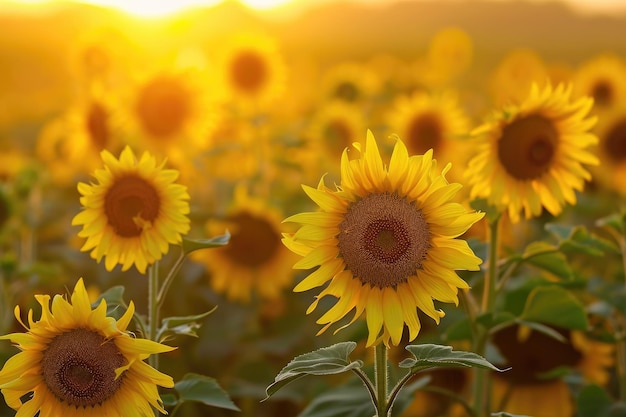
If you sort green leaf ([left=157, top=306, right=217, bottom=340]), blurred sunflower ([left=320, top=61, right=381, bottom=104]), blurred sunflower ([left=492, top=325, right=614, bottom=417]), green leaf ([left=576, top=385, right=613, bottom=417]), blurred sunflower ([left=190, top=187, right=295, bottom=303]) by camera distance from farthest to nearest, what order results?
blurred sunflower ([left=320, top=61, right=381, bottom=104]) → blurred sunflower ([left=190, top=187, right=295, bottom=303]) → blurred sunflower ([left=492, top=325, right=614, bottom=417]) → green leaf ([left=576, top=385, right=613, bottom=417]) → green leaf ([left=157, top=306, right=217, bottom=340])

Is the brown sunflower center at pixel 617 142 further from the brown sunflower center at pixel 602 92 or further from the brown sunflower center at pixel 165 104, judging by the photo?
the brown sunflower center at pixel 165 104

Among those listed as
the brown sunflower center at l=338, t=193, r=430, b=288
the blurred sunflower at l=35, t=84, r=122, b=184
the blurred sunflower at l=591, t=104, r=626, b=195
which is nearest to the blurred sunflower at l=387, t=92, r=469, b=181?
the blurred sunflower at l=591, t=104, r=626, b=195

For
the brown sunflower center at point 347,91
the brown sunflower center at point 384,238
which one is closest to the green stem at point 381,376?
the brown sunflower center at point 384,238

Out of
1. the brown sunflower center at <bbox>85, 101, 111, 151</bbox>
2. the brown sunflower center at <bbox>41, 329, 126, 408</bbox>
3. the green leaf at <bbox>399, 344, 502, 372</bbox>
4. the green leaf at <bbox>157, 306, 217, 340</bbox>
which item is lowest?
the brown sunflower center at <bbox>85, 101, 111, 151</bbox>

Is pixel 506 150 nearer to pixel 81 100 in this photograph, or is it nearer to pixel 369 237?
pixel 369 237

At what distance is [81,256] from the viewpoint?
14.9 ft

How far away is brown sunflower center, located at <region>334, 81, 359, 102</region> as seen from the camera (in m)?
6.28

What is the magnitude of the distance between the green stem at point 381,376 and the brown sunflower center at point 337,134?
3795 mm

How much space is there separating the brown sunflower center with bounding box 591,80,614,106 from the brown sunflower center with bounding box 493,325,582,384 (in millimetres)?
2832

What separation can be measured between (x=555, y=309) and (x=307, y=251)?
965mm

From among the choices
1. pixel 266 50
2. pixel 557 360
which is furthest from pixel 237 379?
pixel 266 50

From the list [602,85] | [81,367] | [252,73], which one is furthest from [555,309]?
[602,85]

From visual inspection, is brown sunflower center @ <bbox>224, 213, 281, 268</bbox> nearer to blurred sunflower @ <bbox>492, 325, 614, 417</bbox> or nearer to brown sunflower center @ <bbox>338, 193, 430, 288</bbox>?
blurred sunflower @ <bbox>492, 325, 614, 417</bbox>

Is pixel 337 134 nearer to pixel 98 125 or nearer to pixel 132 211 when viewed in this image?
pixel 98 125
